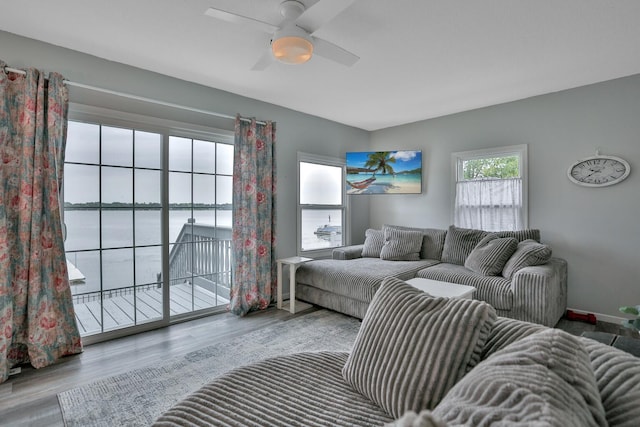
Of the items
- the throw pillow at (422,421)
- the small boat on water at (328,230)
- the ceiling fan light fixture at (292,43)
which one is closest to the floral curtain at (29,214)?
the ceiling fan light fixture at (292,43)

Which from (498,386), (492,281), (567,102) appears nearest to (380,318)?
(498,386)

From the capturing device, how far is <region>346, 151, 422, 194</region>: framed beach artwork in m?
4.64

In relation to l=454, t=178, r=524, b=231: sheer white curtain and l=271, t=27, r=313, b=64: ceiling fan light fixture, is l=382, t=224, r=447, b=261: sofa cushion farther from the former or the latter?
l=271, t=27, r=313, b=64: ceiling fan light fixture

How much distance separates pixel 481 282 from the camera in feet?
10.1

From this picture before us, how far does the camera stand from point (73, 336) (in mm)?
2555

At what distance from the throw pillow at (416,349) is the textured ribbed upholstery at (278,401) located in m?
0.08

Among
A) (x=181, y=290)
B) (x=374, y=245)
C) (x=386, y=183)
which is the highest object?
(x=386, y=183)

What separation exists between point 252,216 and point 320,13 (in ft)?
7.42

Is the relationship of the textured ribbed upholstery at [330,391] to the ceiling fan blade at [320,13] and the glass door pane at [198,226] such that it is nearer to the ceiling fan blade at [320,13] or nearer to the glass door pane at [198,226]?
the ceiling fan blade at [320,13]

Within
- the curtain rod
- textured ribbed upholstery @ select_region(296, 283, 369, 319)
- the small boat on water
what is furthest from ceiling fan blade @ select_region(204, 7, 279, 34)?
the small boat on water

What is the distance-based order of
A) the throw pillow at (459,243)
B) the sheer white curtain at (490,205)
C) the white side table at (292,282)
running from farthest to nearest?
the sheer white curtain at (490,205) < the throw pillow at (459,243) < the white side table at (292,282)

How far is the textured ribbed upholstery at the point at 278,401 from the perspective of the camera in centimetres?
105

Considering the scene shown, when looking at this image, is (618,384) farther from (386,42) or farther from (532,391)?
(386,42)

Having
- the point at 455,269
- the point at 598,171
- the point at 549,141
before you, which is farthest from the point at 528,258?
the point at 549,141
